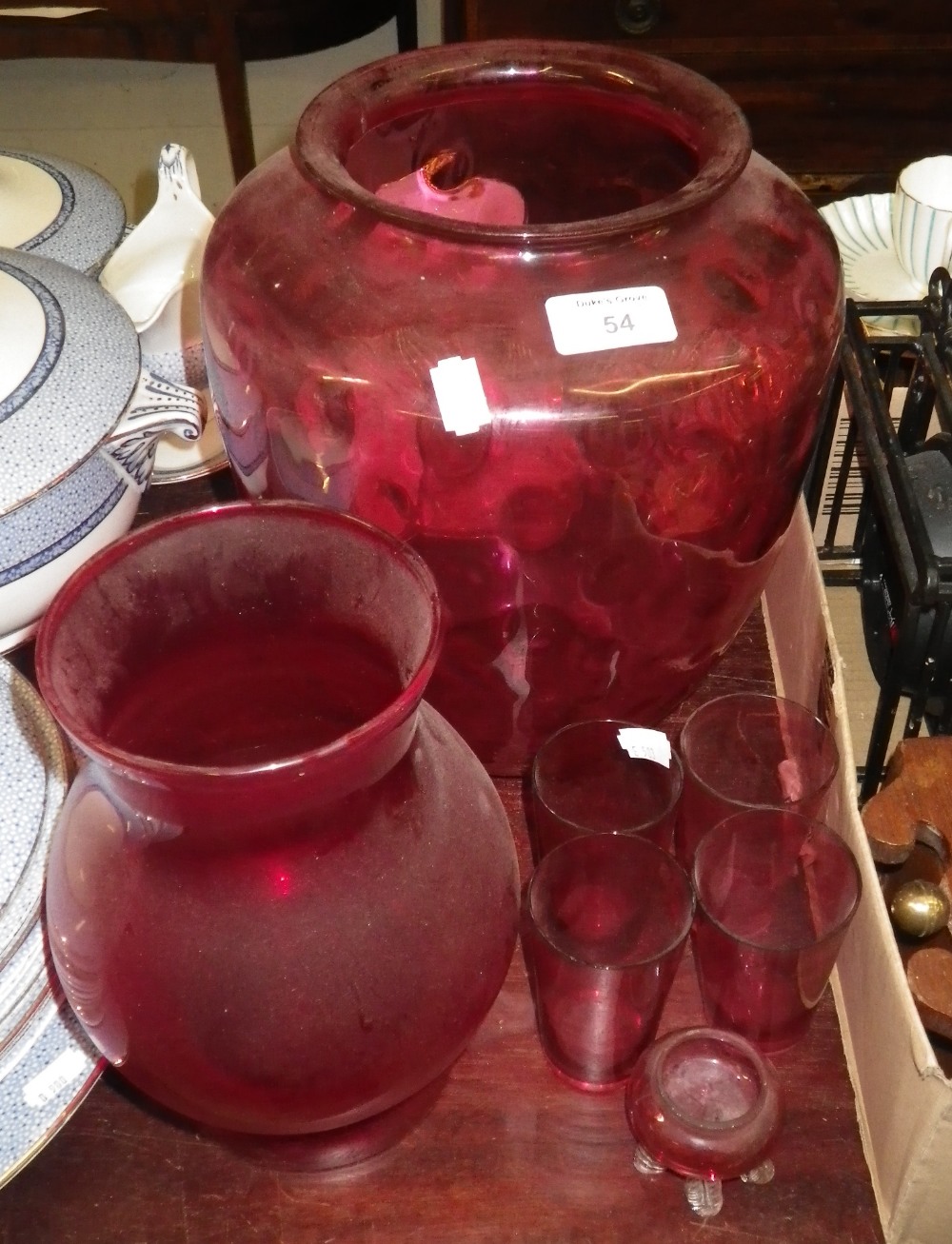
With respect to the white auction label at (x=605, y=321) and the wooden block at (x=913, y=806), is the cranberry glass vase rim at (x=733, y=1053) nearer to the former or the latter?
the wooden block at (x=913, y=806)

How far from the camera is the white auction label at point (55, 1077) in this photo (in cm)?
38

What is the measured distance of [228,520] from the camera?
0.34 metres

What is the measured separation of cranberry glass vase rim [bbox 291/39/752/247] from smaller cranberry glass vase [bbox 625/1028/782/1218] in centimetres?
26

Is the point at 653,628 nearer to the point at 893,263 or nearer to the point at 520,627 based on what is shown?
the point at 520,627

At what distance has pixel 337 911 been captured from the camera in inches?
12.0

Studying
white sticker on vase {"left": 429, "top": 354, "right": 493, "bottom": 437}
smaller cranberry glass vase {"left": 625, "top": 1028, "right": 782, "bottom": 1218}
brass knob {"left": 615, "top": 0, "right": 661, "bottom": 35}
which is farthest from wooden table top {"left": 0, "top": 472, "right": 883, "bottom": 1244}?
brass knob {"left": 615, "top": 0, "right": 661, "bottom": 35}

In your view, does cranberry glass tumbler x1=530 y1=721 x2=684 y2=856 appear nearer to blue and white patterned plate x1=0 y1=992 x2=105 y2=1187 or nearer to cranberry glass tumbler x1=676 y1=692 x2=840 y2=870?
cranberry glass tumbler x1=676 y1=692 x2=840 y2=870

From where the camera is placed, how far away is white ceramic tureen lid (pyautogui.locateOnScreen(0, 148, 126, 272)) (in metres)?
0.57

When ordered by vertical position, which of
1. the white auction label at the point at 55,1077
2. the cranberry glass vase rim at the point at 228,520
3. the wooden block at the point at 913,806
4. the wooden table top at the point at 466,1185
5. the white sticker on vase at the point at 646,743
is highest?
the cranberry glass vase rim at the point at 228,520

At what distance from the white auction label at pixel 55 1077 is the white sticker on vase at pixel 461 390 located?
0.23m

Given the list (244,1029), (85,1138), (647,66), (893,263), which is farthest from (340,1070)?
(893,263)

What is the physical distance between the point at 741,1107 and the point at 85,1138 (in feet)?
0.69

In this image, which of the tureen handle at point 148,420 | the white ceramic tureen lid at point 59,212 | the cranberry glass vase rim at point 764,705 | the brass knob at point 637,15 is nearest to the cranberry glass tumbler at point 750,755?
the cranberry glass vase rim at point 764,705

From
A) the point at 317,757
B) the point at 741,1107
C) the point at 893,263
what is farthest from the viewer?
the point at 893,263
